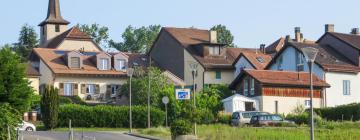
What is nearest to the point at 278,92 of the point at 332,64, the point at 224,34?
the point at 332,64

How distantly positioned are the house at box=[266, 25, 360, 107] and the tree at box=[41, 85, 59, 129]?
28112 millimetres

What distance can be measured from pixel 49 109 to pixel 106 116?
5614 millimetres

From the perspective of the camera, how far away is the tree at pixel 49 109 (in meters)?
61.6

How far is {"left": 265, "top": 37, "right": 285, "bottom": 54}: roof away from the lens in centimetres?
11056

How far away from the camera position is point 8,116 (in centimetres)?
3731

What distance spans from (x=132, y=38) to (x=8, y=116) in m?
106

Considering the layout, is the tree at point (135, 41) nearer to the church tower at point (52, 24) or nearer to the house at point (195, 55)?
the church tower at point (52, 24)

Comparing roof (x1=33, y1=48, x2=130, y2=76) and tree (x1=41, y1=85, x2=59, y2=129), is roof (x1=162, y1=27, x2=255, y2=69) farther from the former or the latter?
tree (x1=41, y1=85, x2=59, y2=129)

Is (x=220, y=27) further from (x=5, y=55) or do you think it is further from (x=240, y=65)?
(x=5, y=55)

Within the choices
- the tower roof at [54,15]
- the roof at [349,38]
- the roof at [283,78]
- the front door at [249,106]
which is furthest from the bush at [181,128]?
the tower roof at [54,15]

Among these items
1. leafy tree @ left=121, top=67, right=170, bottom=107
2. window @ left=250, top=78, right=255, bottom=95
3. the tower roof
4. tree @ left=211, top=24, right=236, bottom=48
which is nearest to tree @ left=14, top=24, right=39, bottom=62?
the tower roof

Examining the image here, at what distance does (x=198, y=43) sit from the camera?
99125 millimetres

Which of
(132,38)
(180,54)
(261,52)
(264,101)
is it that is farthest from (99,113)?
(132,38)

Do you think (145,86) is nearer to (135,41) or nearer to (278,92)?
(278,92)
